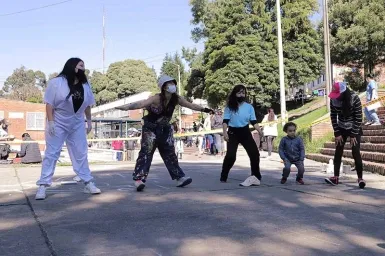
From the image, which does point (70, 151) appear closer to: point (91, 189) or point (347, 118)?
point (91, 189)

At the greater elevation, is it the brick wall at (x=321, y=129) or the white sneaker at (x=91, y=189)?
the brick wall at (x=321, y=129)

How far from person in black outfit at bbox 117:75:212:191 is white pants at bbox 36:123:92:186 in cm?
75

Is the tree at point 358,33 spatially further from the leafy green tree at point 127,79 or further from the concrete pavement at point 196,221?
the leafy green tree at point 127,79

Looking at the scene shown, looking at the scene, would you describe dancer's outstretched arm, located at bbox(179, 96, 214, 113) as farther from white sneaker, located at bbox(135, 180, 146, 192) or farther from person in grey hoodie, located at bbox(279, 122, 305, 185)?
person in grey hoodie, located at bbox(279, 122, 305, 185)

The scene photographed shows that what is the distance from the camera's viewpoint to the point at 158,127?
7.05m

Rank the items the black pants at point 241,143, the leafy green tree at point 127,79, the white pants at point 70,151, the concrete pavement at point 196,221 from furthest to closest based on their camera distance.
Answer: the leafy green tree at point 127,79 → the black pants at point 241,143 → the white pants at point 70,151 → the concrete pavement at point 196,221

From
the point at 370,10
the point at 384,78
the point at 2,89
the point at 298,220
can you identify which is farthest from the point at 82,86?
the point at 2,89

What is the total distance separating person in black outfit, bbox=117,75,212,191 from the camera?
6945mm

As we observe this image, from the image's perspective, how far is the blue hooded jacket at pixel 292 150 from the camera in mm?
8203

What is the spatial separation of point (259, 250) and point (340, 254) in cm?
60

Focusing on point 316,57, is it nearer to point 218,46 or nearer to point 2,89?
point 218,46

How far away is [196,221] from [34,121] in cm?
3353

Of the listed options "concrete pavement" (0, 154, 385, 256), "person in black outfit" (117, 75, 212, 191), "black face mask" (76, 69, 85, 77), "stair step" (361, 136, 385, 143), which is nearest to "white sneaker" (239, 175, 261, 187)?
"concrete pavement" (0, 154, 385, 256)

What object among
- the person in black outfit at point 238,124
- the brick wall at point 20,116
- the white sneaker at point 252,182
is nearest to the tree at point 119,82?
the brick wall at point 20,116
